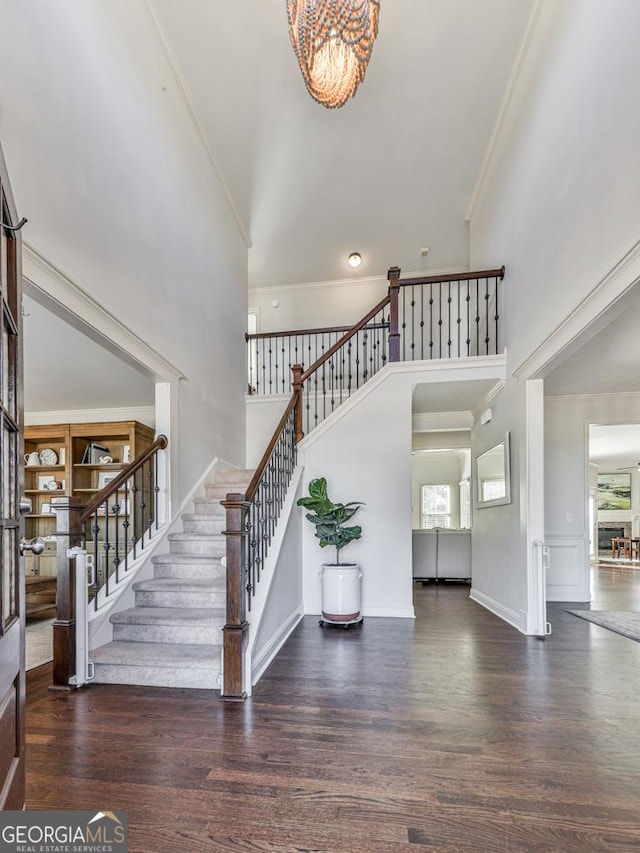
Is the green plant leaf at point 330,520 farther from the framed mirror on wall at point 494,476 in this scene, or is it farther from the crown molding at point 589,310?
the crown molding at point 589,310

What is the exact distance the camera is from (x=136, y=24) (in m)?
3.87

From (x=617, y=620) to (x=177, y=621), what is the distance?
14.5ft

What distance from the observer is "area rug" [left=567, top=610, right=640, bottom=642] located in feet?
14.3

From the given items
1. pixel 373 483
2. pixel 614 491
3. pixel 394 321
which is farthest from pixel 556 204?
pixel 614 491

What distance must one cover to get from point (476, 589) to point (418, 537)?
1.57m

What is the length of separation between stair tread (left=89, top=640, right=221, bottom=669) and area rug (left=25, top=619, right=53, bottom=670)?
29.9 inches

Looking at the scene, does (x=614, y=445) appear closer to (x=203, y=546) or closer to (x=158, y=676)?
(x=203, y=546)

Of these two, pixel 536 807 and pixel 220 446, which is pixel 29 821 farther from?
pixel 220 446

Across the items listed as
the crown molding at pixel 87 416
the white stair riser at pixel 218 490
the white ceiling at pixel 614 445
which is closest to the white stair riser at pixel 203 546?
the white stair riser at pixel 218 490

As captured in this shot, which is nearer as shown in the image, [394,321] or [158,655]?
[158,655]

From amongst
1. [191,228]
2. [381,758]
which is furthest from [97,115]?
[381,758]

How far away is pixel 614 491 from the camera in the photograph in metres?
13.8

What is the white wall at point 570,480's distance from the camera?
589cm

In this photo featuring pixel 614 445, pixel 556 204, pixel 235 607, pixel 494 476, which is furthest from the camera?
pixel 614 445
